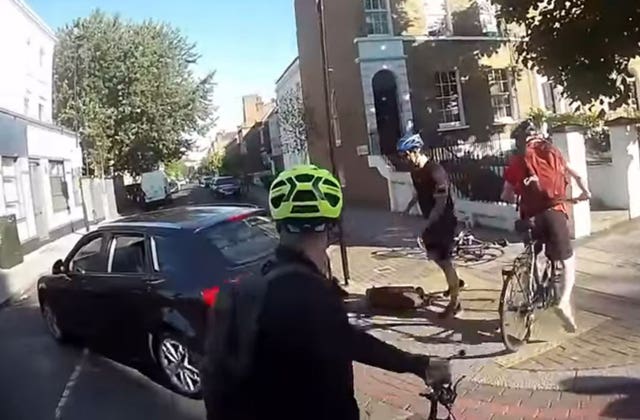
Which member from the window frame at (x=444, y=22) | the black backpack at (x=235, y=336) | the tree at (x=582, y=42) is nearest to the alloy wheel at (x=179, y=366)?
the black backpack at (x=235, y=336)

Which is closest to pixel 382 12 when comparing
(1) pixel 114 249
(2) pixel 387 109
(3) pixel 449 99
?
(2) pixel 387 109

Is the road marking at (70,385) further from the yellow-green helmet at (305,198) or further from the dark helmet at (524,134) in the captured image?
the dark helmet at (524,134)

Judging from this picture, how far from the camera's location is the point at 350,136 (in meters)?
24.4

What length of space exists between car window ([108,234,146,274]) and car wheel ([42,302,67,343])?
5.80 feet

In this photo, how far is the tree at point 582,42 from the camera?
432 inches

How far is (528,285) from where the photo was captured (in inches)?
227

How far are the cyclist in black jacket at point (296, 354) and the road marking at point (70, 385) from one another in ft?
13.6

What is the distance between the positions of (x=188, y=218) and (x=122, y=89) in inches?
1210

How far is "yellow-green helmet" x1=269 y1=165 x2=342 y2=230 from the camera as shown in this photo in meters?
2.04

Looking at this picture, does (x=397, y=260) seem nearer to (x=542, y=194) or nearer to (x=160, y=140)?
(x=542, y=194)

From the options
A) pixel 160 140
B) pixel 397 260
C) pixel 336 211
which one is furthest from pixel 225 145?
pixel 336 211

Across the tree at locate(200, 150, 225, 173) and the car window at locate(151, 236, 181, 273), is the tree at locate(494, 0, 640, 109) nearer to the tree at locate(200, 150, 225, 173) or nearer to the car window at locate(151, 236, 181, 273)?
the car window at locate(151, 236, 181, 273)

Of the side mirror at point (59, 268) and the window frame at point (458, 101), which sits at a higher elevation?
the window frame at point (458, 101)

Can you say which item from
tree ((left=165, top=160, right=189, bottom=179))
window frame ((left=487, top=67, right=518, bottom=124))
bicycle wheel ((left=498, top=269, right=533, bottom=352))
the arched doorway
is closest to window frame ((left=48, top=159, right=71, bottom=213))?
tree ((left=165, top=160, right=189, bottom=179))
